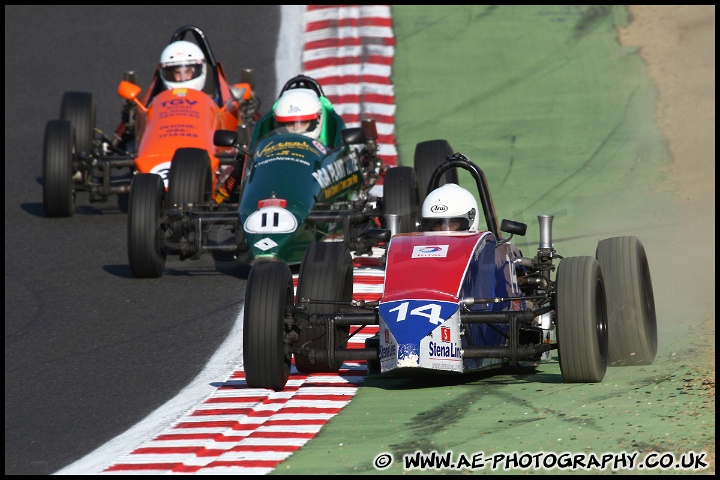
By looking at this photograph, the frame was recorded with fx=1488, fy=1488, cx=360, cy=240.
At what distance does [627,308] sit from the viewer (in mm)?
10523

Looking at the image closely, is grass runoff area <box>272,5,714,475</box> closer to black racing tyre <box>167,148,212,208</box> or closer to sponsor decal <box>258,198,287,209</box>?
sponsor decal <box>258,198,287,209</box>

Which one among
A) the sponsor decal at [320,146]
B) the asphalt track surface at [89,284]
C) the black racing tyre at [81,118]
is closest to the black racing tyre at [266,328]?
the asphalt track surface at [89,284]

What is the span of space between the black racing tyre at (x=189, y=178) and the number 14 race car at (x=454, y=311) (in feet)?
13.0

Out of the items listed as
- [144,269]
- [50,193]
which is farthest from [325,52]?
[144,269]

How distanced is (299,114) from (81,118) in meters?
3.48

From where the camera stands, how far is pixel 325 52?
21406mm

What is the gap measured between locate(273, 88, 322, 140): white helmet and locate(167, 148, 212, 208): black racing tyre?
Result: 0.90 meters

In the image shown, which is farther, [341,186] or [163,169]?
[163,169]

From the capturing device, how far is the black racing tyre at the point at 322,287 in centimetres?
1045

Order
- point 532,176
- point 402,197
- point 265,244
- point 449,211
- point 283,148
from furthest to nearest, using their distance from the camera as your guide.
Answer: point 532,176 → point 283,148 → point 402,197 → point 265,244 → point 449,211

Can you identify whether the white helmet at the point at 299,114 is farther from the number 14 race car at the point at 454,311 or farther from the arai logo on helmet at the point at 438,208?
the arai logo on helmet at the point at 438,208

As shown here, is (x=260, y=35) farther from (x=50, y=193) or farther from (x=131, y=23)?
(x=50, y=193)

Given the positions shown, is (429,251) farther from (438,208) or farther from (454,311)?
(454,311)

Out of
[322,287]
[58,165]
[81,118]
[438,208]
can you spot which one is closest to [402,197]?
[438,208]
